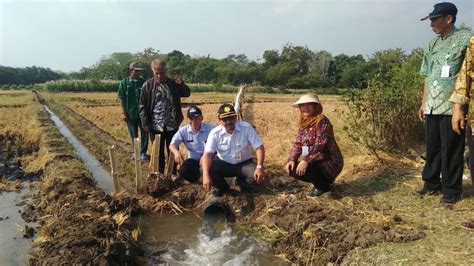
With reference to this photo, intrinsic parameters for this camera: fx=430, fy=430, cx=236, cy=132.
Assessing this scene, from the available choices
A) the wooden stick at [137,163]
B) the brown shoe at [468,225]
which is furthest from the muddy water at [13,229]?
the brown shoe at [468,225]

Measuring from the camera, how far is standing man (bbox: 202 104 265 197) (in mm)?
5305

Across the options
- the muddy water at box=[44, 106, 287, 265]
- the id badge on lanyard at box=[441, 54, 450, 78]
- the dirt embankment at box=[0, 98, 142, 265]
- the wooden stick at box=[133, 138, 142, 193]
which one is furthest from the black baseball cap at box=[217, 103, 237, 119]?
the id badge on lanyard at box=[441, 54, 450, 78]

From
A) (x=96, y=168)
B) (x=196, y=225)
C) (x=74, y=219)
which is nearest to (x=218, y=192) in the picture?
(x=196, y=225)

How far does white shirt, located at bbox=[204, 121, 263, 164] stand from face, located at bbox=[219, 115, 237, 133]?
0.22 ft

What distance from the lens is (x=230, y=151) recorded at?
18.0 ft

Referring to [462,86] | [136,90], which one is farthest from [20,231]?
[462,86]

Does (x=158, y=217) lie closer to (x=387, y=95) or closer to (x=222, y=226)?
(x=222, y=226)

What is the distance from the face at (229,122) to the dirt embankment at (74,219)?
5.21ft

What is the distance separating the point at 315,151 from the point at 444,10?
2.00m

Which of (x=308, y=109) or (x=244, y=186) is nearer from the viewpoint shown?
(x=308, y=109)

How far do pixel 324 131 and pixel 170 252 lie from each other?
2217mm

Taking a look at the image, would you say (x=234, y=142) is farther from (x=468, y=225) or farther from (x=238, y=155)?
(x=468, y=225)

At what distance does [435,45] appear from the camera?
4.70m

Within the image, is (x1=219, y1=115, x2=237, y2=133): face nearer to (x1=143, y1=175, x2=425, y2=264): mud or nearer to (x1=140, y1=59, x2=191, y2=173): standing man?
(x1=143, y1=175, x2=425, y2=264): mud
